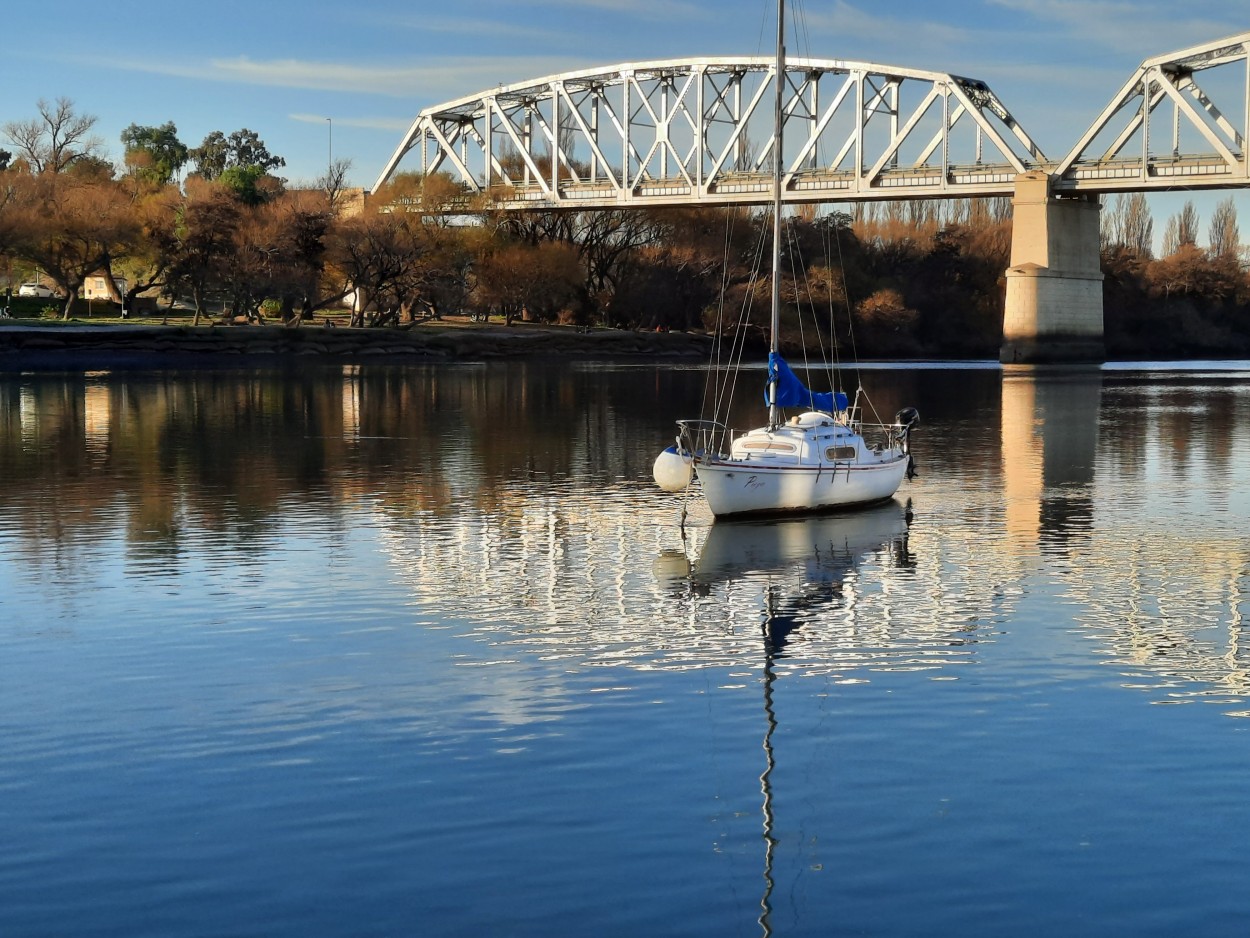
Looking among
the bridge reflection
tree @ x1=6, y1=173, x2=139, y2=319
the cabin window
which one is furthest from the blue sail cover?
tree @ x1=6, y1=173, x2=139, y2=319

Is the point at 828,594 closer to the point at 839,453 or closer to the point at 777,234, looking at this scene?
the point at 839,453

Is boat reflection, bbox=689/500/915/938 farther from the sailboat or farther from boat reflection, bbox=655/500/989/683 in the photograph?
the sailboat

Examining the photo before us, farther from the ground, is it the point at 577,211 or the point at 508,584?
the point at 577,211

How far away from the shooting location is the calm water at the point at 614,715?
12.3 metres

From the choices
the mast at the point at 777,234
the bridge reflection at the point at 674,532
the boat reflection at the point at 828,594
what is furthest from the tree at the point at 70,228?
the boat reflection at the point at 828,594

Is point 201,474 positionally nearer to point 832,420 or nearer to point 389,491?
point 389,491

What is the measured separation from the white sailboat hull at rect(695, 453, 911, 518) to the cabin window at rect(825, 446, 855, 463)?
18cm

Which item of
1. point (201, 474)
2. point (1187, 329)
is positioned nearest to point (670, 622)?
point (201, 474)

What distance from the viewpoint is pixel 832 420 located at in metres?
34.9

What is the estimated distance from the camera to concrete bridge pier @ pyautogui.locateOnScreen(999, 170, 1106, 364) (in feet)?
430

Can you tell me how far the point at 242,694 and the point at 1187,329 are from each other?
536ft

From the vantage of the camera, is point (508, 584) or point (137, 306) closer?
point (508, 584)

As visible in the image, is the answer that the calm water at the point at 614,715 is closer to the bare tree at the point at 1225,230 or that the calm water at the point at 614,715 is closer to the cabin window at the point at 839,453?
the cabin window at the point at 839,453

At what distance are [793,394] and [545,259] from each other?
366 feet
